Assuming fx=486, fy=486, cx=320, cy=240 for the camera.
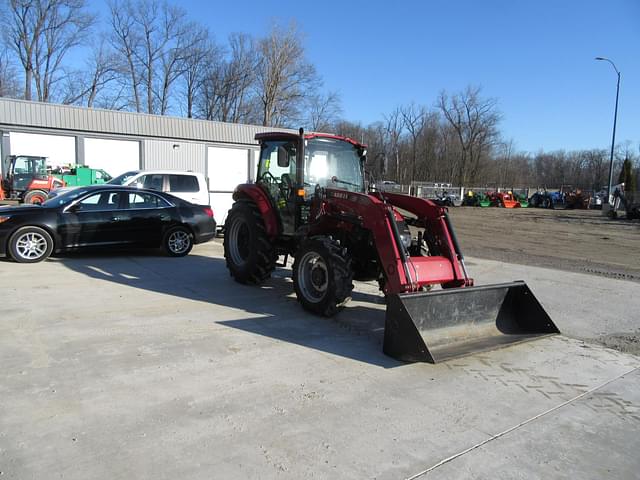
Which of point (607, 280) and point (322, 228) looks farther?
point (607, 280)

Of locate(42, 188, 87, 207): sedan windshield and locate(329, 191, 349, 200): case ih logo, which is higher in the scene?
locate(329, 191, 349, 200): case ih logo

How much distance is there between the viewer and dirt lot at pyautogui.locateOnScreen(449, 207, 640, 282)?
38.9 ft

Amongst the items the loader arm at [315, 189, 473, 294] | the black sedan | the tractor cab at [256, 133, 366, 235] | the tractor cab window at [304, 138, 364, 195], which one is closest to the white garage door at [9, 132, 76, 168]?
the black sedan

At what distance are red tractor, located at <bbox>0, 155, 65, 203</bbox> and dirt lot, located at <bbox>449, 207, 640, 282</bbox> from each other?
18.5m

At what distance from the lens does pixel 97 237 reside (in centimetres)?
966

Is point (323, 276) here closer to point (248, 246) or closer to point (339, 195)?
point (339, 195)

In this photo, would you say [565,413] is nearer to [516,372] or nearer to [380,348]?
[516,372]

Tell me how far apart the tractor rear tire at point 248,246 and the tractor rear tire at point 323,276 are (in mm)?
1365

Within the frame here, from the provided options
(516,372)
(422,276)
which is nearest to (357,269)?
(422,276)

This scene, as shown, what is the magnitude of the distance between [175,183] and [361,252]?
321 inches

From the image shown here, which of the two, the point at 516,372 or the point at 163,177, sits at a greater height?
the point at 163,177

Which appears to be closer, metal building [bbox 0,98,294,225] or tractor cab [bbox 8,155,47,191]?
tractor cab [bbox 8,155,47,191]

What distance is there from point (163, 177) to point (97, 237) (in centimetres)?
369

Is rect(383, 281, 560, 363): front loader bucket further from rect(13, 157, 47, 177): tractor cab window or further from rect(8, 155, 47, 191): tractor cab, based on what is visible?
rect(13, 157, 47, 177): tractor cab window
